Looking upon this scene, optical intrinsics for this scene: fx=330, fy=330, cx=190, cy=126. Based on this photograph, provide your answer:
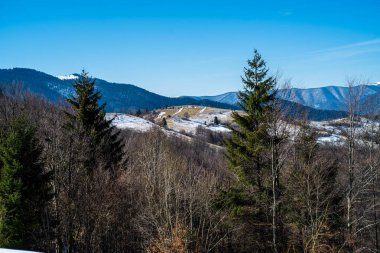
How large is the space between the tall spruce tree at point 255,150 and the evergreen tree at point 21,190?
1186 centimetres

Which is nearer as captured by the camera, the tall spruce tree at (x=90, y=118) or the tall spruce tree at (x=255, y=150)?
the tall spruce tree at (x=255, y=150)

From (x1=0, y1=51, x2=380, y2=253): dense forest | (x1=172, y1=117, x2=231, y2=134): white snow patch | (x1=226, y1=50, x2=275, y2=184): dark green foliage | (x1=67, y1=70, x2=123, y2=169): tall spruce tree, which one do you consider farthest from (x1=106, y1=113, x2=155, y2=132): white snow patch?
(x1=226, y1=50, x2=275, y2=184): dark green foliage

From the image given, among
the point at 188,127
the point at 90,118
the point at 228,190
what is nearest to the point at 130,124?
the point at 188,127

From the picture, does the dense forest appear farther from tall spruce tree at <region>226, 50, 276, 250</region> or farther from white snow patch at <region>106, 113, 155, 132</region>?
white snow patch at <region>106, 113, 155, 132</region>

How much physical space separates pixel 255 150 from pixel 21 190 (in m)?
13.5

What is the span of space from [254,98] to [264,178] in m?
4.98

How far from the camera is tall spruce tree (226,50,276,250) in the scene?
19969mm

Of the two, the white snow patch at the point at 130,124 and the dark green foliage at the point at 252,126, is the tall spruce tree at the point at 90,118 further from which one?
the white snow patch at the point at 130,124

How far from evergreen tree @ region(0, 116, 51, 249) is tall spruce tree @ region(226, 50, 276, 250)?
1186 cm

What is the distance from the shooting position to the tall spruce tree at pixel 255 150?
1997 centimetres

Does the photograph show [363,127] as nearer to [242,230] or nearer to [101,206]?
[242,230]

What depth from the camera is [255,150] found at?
1988 centimetres

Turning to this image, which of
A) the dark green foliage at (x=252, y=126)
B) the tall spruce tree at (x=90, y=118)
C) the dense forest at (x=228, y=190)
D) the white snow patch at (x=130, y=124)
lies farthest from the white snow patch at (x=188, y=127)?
the dark green foliage at (x=252, y=126)

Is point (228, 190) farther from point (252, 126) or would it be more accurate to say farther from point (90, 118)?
point (90, 118)
